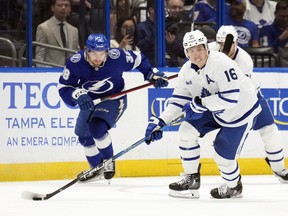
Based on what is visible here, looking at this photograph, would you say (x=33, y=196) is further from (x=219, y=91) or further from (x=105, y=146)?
(x=219, y=91)

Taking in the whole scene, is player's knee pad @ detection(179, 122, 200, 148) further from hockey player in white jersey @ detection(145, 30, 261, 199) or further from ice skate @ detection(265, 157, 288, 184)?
ice skate @ detection(265, 157, 288, 184)

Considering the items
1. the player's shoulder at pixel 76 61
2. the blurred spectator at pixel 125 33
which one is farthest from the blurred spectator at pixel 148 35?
the player's shoulder at pixel 76 61

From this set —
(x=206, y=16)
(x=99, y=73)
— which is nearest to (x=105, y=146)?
(x=99, y=73)

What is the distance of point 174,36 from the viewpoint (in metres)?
8.77

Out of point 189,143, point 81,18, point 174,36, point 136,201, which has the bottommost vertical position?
point 136,201

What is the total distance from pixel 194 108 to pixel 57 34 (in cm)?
230

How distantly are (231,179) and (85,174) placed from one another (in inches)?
45.3

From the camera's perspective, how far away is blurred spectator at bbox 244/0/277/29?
29.1ft

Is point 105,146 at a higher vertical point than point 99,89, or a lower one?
lower

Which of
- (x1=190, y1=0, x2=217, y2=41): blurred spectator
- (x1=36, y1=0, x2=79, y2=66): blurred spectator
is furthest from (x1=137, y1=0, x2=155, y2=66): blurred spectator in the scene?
(x1=36, y1=0, x2=79, y2=66): blurred spectator

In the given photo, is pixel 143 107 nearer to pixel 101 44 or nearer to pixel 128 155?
pixel 128 155

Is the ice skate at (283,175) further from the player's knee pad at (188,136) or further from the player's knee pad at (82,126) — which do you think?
the player's knee pad at (82,126)

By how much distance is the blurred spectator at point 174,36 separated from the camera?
870 cm

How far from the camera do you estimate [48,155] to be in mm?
8234
